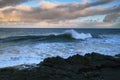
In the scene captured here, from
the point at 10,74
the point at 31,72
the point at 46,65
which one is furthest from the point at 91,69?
the point at 10,74

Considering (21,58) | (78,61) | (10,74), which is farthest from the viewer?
(21,58)

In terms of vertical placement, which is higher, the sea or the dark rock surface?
the dark rock surface

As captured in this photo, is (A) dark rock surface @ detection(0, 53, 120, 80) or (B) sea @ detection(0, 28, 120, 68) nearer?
(A) dark rock surface @ detection(0, 53, 120, 80)

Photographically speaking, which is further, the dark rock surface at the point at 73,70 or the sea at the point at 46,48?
the sea at the point at 46,48

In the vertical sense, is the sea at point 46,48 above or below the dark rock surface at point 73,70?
below

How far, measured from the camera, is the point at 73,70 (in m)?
7.59

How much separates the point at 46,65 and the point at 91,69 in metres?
1.61

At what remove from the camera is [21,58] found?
12203mm

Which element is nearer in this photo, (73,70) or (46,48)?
(73,70)

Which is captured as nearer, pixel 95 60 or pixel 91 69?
pixel 91 69

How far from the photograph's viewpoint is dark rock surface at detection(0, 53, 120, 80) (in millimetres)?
6862

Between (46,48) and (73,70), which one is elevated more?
(73,70)

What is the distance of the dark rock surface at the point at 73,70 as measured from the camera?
270 inches

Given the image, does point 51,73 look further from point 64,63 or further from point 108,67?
point 108,67
